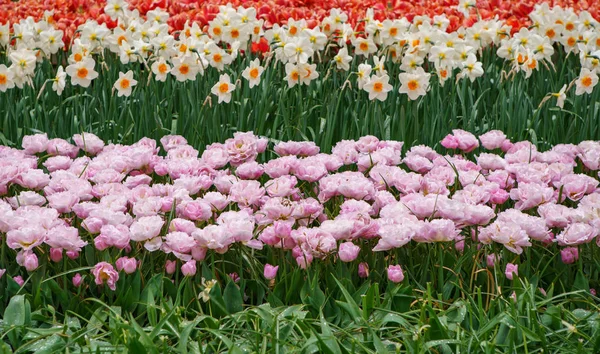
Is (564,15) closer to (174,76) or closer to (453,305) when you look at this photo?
(174,76)

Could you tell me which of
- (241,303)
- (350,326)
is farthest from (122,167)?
(350,326)

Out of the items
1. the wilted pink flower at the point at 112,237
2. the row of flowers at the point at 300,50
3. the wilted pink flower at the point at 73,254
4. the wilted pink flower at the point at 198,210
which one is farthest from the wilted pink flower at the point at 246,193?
the row of flowers at the point at 300,50

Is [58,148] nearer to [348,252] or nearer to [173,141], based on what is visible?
[173,141]

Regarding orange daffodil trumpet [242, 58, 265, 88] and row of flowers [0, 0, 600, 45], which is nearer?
orange daffodil trumpet [242, 58, 265, 88]

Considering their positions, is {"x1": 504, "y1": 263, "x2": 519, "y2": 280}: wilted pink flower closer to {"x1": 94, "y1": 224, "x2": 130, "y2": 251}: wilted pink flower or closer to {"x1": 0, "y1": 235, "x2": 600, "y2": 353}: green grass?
{"x1": 0, "y1": 235, "x2": 600, "y2": 353}: green grass

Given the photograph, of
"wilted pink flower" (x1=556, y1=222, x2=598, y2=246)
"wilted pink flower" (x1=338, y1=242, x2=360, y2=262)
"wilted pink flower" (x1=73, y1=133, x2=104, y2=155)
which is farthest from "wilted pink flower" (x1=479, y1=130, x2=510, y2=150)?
"wilted pink flower" (x1=73, y1=133, x2=104, y2=155)

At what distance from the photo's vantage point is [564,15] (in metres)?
4.71

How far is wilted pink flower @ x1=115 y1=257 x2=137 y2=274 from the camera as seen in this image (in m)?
2.15

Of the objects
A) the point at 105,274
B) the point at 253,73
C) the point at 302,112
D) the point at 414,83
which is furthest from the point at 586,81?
the point at 105,274

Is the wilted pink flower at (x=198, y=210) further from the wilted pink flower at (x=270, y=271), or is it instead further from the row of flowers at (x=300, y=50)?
the row of flowers at (x=300, y=50)

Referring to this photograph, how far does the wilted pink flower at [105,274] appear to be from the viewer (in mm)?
2109

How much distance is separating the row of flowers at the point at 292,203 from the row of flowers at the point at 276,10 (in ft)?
7.70

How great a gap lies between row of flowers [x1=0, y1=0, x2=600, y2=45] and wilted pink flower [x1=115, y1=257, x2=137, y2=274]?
3.05 m

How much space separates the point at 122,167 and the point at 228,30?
5.94ft
